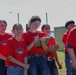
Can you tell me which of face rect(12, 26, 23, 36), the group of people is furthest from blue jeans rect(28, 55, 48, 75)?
face rect(12, 26, 23, 36)

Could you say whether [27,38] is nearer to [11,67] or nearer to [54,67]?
[11,67]

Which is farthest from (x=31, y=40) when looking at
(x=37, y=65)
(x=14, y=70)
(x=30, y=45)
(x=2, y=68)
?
(x=2, y=68)

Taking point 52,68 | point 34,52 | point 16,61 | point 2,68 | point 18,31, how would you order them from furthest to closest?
point 52,68, point 2,68, point 34,52, point 18,31, point 16,61

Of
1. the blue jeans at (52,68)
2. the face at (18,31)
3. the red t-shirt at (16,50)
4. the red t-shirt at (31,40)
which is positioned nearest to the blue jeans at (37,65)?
the red t-shirt at (31,40)

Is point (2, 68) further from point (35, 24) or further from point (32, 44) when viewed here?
point (35, 24)

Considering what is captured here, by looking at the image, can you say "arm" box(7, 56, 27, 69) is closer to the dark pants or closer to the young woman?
the young woman

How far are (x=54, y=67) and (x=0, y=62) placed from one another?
55.8 inches

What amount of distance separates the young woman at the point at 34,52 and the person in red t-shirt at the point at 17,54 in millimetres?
170

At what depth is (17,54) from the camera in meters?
6.45

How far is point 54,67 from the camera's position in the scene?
7.84 m

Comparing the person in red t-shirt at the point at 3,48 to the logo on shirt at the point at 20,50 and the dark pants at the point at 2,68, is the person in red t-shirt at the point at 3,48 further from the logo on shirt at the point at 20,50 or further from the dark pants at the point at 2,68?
the logo on shirt at the point at 20,50

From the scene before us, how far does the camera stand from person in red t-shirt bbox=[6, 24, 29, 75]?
6.39 meters

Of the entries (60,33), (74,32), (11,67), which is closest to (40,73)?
(11,67)

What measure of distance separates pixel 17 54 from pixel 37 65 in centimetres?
Answer: 51
